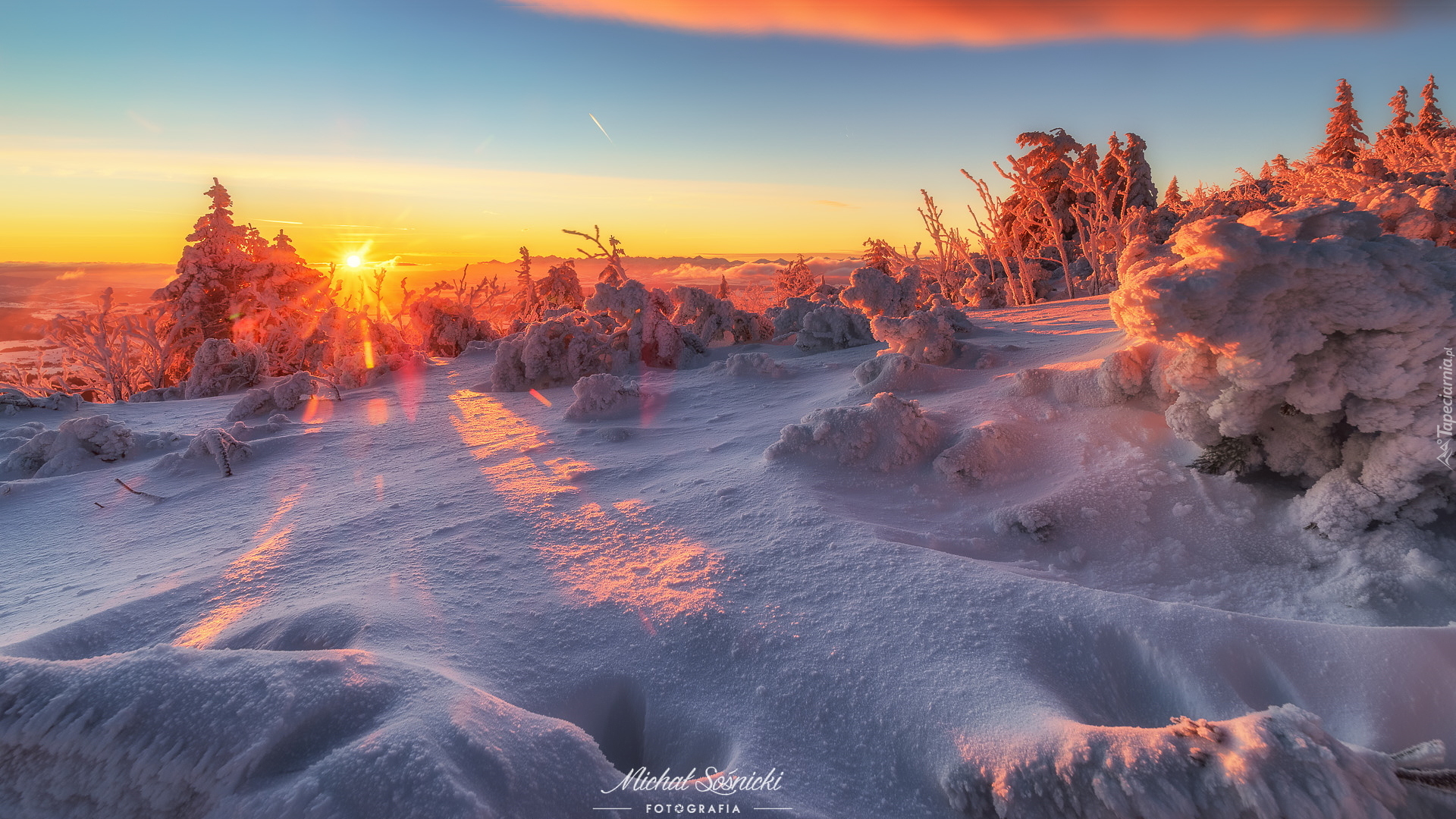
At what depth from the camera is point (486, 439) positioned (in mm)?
5113

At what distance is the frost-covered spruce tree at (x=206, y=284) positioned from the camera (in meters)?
12.6

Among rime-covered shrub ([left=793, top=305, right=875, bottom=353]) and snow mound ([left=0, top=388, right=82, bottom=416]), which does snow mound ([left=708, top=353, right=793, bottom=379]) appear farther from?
snow mound ([left=0, top=388, right=82, bottom=416])

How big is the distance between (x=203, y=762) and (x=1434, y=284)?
4.06 meters

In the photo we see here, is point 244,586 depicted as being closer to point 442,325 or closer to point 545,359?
point 545,359

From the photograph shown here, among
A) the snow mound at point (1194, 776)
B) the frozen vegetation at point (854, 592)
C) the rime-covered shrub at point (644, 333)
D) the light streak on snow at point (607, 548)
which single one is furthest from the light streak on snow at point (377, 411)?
the snow mound at point (1194, 776)

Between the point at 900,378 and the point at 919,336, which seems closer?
the point at 900,378

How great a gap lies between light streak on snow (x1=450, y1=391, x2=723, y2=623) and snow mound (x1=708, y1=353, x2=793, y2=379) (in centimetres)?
266

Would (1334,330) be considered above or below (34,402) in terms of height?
above

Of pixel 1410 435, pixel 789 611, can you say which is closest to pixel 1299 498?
pixel 1410 435

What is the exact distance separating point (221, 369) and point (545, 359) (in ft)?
18.6

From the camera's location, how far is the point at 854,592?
2307 millimetres

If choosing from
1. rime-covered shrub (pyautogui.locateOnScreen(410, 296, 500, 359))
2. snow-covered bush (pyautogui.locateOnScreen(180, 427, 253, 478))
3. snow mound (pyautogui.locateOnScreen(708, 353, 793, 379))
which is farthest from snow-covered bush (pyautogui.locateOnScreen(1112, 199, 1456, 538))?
rime-covered shrub (pyautogui.locateOnScreen(410, 296, 500, 359))

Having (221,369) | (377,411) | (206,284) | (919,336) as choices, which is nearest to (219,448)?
(377,411)

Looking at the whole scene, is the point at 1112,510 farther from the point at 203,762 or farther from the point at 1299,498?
the point at 203,762
